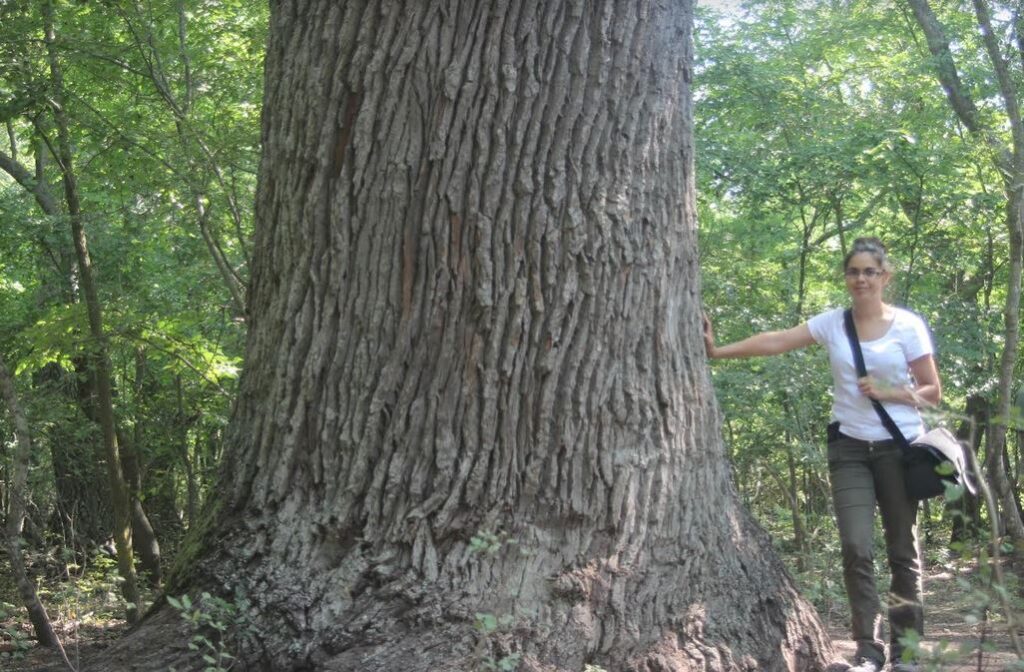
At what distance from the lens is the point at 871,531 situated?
439cm

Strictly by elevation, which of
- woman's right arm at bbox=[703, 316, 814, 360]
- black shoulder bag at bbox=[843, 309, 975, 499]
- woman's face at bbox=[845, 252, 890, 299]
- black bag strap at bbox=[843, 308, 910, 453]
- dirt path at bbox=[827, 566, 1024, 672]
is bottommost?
dirt path at bbox=[827, 566, 1024, 672]

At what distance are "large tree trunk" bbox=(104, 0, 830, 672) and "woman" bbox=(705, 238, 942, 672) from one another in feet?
3.02

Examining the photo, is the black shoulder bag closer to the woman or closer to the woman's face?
the woman

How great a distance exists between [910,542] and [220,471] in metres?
2.92

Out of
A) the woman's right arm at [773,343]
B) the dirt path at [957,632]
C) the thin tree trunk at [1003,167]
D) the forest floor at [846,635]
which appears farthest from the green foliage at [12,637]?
the thin tree trunk at [1003,167]

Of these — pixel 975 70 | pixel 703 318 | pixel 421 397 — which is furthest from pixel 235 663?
pixel 975 70

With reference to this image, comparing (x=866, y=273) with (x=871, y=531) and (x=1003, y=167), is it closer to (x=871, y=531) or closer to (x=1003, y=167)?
(x=871, y=531)

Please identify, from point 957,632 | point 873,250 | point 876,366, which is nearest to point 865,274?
point 873,250

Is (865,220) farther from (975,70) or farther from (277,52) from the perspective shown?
(277,52)

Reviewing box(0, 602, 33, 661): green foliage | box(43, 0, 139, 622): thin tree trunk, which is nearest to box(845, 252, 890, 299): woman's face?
box(0, 602, 33, 661): green foliage

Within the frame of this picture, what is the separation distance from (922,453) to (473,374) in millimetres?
2067

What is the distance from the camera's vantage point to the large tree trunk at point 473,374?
3.46 metres

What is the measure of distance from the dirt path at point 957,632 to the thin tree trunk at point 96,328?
5171mm

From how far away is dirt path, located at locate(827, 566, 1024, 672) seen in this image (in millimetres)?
2406
